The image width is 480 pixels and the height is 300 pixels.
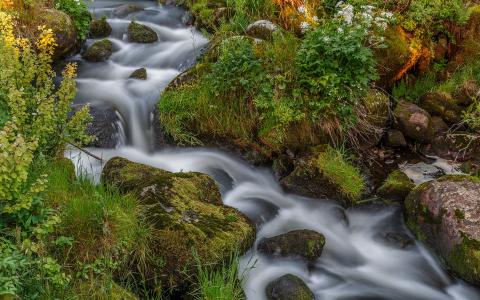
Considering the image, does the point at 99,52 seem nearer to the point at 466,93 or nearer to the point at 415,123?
the point at 415,123

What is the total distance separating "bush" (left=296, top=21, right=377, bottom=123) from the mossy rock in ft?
6.53

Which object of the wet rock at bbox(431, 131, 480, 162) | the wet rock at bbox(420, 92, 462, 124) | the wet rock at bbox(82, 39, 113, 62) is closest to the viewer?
the wet rock at bbox(431, 131, 480, 162)

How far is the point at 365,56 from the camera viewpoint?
5758 millimetres

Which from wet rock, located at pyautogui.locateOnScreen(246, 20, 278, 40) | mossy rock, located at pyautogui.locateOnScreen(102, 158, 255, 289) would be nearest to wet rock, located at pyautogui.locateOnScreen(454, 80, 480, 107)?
wet rock, located at pyautogui.locateOnScreen(246, 20, 278, 40)

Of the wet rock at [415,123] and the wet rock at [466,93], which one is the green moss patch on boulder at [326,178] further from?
the wet rock at [466,93]

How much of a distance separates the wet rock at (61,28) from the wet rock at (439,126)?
6.32 meters

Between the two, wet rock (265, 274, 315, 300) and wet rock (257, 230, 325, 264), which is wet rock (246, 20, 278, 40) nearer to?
wet rock (257, 230, 325, 264)

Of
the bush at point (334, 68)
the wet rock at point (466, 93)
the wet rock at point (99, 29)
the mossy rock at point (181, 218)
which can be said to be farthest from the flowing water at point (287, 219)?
the wet rock at point (466, 93)

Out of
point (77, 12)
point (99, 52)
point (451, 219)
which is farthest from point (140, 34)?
point (451, 219)

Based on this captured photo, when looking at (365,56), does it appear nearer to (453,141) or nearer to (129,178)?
(453,141)

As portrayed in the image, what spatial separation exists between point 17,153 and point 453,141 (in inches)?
240

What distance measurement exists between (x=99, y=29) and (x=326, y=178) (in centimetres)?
593

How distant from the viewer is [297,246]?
4.78 metres

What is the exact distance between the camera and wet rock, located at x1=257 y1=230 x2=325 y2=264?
15.6 ft
